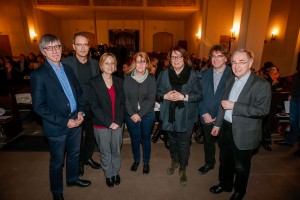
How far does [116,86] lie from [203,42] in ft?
31.8

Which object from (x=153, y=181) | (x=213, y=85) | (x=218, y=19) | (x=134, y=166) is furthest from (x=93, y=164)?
(x=218, y=19)

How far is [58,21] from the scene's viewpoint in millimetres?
15922

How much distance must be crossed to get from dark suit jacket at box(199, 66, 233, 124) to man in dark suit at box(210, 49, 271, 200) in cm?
27

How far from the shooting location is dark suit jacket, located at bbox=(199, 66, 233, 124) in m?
2.51

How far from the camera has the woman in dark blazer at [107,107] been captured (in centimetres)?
233

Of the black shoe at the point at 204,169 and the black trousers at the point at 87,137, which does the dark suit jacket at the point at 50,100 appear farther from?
the black shoe at the point at 204,169

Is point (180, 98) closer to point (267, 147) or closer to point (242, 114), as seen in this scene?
point (242, 114)

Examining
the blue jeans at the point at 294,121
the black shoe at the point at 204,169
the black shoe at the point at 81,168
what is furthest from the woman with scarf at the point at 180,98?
the blue jeans at the point at 294,121

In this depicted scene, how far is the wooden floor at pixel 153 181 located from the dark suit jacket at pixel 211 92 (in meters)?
1.06

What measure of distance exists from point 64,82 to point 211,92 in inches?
72.2

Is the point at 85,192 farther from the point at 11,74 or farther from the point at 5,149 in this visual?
the point at 11,74

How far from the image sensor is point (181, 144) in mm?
2705

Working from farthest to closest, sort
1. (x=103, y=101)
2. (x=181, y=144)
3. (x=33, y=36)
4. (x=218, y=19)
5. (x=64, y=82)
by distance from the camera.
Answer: (x=33, y=36)
(x=218, y=19)
(x=181, y=144)
(x=103, y=101)
(x=64, y=82)

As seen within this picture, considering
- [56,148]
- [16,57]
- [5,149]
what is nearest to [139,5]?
[16,57]
